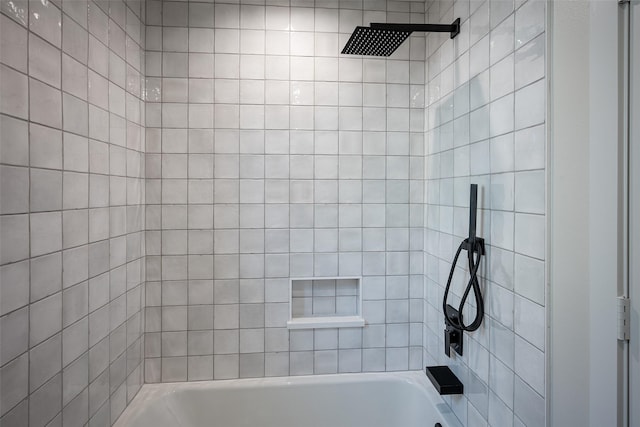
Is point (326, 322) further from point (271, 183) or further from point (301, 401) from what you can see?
point (271, 183)

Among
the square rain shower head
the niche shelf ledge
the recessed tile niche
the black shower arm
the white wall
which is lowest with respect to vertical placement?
the niche shelf ledge

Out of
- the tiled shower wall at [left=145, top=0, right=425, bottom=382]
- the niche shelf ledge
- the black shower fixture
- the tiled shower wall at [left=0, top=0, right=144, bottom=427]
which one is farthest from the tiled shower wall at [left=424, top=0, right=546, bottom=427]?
the tiled shower wall at [left=0, top=0, right=144, bottom=427]

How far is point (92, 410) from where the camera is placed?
1.47 metres

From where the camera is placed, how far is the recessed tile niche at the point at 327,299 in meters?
2.12

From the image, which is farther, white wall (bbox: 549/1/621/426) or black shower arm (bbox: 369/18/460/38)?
black shower arm (bbox: 369/18/460/38)

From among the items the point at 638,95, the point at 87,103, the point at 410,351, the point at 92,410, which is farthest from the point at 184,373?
the point at 638,95

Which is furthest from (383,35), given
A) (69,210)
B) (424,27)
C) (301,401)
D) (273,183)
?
(301,401)

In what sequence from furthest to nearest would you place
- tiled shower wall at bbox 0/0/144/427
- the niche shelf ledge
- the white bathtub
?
the niche shelf ledge
the white bathtub
tiled shower wall at bbox 0/0/144/427

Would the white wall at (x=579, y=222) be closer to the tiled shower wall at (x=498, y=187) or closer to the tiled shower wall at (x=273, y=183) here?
the tiled shower wall at (x=498, y=187)

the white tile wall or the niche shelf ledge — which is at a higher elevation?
the white tile wall

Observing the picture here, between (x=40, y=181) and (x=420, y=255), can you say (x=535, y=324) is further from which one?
(x=40, y=181)

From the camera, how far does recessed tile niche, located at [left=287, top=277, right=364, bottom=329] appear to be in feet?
6.97

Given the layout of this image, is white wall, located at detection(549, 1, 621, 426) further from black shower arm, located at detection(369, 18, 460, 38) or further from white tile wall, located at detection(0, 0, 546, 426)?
black shower arm, located at detection(369, 18, 460, 38)

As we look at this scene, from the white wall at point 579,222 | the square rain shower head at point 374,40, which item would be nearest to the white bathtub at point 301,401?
the white wall at point 579,222
